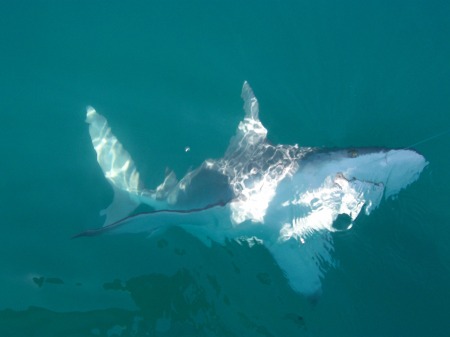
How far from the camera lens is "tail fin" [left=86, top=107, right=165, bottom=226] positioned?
7715 millimetres

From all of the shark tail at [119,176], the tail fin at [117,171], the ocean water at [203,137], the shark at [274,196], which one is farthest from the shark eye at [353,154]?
the tail fin at [117,171]

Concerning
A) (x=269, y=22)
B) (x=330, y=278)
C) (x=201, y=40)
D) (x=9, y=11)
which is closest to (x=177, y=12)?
(x=201, y=40)

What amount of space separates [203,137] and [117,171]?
1.81 meters

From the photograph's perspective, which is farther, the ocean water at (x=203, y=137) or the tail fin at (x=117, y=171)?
the tail fin at (x=117, y=171)

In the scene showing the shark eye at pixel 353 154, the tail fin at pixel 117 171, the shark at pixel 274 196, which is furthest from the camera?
the tail fin at pixel 117 171

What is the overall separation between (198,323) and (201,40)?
582cm

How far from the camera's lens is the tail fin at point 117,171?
771 cm

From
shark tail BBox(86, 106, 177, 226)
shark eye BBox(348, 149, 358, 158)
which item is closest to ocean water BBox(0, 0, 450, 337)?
shark tail BBox(86, 106, 177, 226)

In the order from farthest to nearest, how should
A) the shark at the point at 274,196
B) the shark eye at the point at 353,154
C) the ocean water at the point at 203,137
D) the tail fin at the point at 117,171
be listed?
the tail fin at the point at 117,171 < the ocean water at the point at 203,137 < the shark at the point at 274,196 < the shark eye at the point at 353,154

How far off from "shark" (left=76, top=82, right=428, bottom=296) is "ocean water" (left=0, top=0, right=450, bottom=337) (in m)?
0.24

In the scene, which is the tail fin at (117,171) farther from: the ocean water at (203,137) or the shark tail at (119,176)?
the ocean water at (203,137)

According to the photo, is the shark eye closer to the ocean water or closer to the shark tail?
the ocean water

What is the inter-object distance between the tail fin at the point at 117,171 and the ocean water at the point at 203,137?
179mm

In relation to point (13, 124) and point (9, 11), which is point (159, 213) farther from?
point (9, 11)
